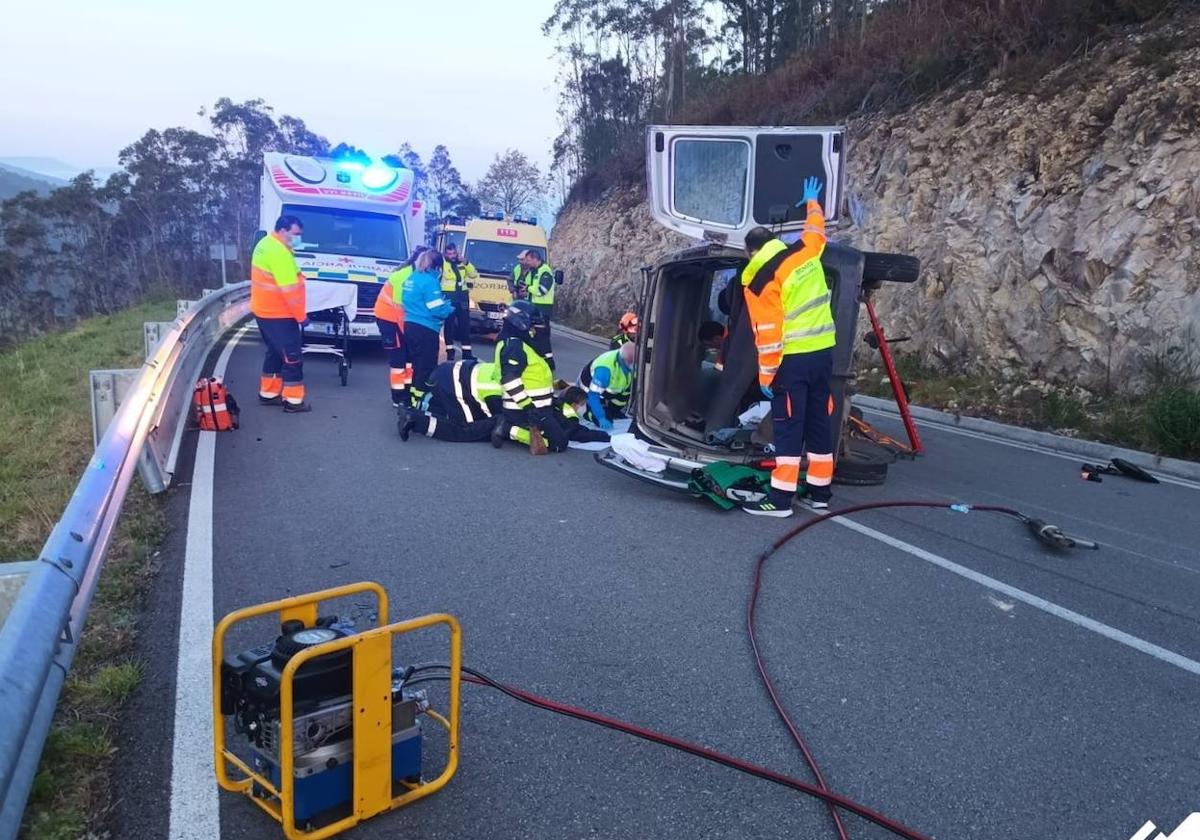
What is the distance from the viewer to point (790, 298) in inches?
238

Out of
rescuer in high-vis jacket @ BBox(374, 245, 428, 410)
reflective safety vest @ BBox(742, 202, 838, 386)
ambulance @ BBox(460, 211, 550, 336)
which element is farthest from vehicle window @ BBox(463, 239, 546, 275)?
reflective safety vest @ BBox(742, 202, 838, 386)

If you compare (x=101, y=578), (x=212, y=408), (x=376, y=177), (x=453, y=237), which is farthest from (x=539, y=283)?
(x=101, y=578)

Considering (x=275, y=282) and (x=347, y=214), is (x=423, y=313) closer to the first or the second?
(x=275, y=282)

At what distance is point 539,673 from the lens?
3.62 m

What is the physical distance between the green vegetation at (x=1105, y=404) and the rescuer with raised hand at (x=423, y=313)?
6515 millimetres

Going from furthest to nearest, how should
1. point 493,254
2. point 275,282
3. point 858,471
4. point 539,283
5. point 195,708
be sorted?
point 493,254
point 539,283
point 275,282
point 858,471
point 195,708

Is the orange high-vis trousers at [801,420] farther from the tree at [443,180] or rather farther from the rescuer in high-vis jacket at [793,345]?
the tree at [443,180]

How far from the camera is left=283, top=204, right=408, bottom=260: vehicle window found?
1298 centimetres

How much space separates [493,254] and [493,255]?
2cm

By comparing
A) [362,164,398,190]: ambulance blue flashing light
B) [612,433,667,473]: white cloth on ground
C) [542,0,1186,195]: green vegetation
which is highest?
[542,0,1186,195]: green vegetation

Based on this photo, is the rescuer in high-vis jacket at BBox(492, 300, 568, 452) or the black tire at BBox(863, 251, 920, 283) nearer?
the black tire at BBox(863, 251, 920, 283)

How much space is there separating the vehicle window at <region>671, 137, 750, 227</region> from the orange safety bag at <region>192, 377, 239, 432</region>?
14.4ft

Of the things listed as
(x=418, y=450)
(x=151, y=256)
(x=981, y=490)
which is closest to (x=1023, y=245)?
(x=981, y=490)

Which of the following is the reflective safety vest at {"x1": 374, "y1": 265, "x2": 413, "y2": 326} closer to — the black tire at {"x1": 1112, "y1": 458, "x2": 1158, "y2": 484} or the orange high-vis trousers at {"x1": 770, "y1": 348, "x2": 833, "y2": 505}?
the orange high-vis trousers at {"x1": 770, "y1": 348, "x2": 833, "y2": 505}
